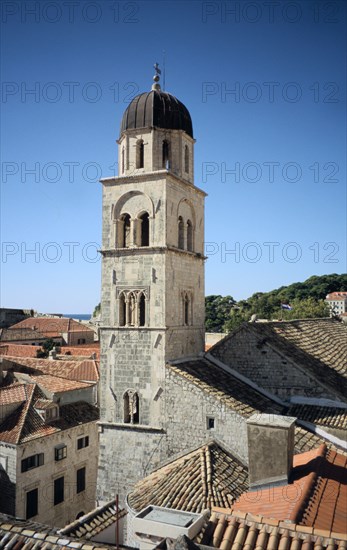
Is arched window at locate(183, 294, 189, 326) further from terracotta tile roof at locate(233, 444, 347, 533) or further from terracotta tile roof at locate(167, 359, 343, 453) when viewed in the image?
terracotta tile roof at locate(233, 444, 347, 533)

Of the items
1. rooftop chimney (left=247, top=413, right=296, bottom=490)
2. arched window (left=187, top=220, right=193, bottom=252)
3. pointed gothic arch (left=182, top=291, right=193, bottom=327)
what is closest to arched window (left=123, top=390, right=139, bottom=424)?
pointed gothic arch (left=182, top=291, right=193, bottom=327)

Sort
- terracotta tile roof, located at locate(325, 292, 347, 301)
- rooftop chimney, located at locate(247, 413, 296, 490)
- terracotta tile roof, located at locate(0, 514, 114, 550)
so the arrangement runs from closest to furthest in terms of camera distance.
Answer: terracotta tile roof, located at locate(0, 514, 114, 550), rooftop chimney, located at locate(247, 413, 296, 490), terracotta tile roof, located at locate(325, 292, 347, 301)

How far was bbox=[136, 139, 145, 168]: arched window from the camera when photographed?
61.6ft

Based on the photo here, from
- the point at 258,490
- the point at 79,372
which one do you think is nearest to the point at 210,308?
the point at 79,372

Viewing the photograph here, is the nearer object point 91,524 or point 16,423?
point 91,524

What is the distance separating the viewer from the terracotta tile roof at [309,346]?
18.5 metres

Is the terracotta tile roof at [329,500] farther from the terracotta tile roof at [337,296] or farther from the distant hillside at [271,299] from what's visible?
the terracotta tile roof at [337,296]

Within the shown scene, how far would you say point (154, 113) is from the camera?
18625mm

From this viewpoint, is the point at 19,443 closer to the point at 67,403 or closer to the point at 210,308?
the point at 67,403

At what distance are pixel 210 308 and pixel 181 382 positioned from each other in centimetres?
9717

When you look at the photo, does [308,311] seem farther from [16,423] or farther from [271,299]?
[16,423]

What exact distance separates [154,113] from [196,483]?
1385 cm

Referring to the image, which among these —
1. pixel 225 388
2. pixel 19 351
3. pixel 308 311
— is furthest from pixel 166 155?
pixel 308 311

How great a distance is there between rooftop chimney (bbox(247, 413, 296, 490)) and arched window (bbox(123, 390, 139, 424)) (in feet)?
23.9
